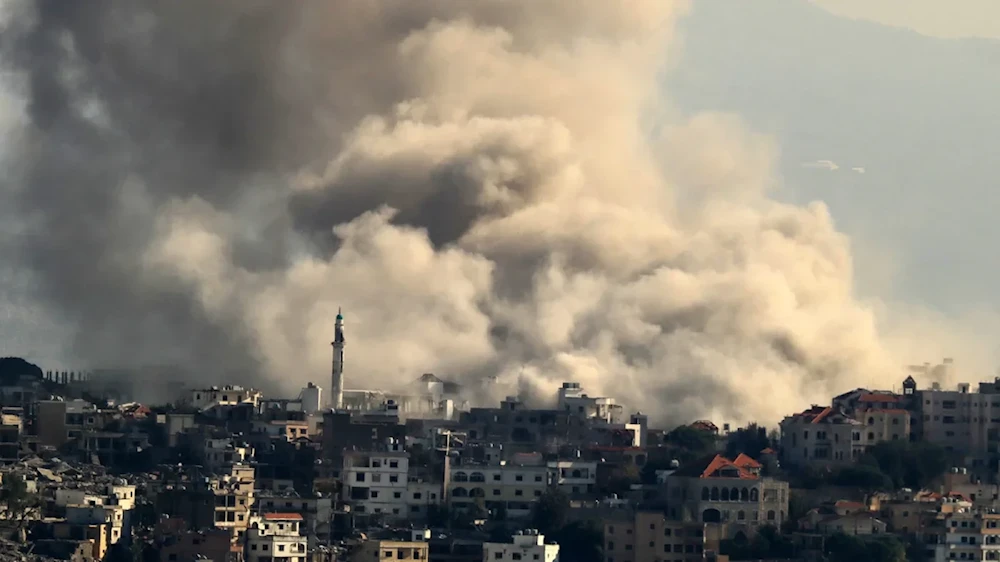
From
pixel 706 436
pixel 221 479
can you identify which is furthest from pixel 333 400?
pixel 221 479

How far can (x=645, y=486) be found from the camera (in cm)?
7025

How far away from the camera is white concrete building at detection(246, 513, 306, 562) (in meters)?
61.9

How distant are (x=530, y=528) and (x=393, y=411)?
44.0ft

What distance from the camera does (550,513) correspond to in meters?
66.8

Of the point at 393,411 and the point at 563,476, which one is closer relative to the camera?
the point at 563,476

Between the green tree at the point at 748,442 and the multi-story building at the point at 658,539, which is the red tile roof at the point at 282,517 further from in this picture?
the green tree at the point at 748,442

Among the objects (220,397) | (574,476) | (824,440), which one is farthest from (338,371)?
(824,440)

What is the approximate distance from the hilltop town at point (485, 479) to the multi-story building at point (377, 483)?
4 centimetres

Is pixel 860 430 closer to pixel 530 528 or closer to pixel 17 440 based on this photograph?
pixel 530 528

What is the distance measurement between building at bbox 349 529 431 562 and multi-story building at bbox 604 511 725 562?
340 cm

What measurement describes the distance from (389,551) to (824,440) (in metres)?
13.8

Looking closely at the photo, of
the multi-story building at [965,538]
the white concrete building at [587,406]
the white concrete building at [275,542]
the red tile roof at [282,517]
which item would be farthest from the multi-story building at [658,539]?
the white concrete building at [587,406]

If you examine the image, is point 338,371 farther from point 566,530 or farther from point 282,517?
point 282,517

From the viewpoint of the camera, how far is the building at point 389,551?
206ft
